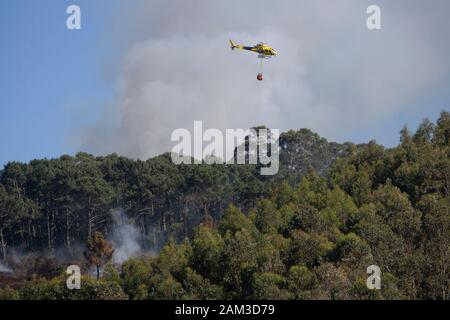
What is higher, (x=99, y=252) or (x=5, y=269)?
(x=99, y=252)

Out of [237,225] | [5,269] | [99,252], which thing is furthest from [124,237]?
[237,225]

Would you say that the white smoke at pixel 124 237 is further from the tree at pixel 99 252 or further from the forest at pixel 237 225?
the tree at pixel 99 252

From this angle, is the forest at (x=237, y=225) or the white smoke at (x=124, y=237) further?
the white smoke at (x=124, y=237)

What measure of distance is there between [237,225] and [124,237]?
44988 mm

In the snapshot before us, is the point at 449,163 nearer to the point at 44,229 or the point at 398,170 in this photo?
the point at 398,170

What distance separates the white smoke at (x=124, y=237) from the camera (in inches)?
4505

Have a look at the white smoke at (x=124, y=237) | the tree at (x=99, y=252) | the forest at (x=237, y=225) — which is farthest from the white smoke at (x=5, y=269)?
the tree at (x=99, y=252)

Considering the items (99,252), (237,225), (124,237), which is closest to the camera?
(237,225)

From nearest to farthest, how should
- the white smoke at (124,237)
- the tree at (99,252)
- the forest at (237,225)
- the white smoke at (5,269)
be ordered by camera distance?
the forest at (237,225) → the tree at (99,252) → the white smoke at (5,269) → the white smoke at (124,237)

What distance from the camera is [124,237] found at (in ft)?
387

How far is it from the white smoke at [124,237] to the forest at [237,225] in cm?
90

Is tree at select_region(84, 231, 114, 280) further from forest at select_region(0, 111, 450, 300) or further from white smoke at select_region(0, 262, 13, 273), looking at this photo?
white smoke at select_region(0, 262, 13, 273)

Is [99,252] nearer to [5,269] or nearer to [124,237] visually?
[5,269]
